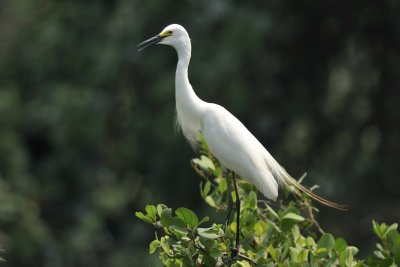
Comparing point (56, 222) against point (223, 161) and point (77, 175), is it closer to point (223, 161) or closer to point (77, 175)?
point (77, 175)

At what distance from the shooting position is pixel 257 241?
138 inches

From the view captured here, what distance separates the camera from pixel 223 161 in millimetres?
3861

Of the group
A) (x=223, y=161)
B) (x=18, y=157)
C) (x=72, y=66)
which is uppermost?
(x=223, y=161)

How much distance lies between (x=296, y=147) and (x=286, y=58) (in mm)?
966

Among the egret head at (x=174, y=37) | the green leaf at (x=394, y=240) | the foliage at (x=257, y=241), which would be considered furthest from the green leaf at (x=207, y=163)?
the green leaf at (x=394, y=240)

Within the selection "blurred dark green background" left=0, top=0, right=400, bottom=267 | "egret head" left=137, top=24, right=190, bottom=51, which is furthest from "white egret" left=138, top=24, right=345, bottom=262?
"blurred dark green background" left=0, top=0, right=400, bottom=267

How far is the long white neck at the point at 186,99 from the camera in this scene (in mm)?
3830

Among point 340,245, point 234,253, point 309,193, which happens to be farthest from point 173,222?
point 309,193

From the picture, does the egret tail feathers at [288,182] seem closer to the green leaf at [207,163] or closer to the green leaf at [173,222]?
the green leaf at [207,163]

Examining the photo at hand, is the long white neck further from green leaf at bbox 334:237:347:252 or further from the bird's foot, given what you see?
green leaf at bbox 334:237:347:252

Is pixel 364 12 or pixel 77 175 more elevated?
pixel 364 12

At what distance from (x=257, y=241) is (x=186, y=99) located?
67 cm

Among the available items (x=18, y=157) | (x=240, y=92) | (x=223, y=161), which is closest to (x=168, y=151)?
(x=240, y=92)

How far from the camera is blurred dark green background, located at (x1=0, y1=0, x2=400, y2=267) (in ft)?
32.6
